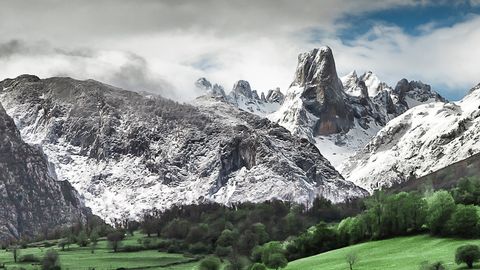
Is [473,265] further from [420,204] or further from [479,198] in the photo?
[479,198]

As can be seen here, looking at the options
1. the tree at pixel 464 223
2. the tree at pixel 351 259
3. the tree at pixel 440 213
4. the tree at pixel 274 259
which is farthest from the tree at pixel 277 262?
the tree at pixel 464 223

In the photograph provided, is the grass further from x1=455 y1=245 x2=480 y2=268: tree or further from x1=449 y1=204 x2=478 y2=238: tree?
x1=449 y1=204 x2=478 y2=238: tree

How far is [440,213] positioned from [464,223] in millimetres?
8678

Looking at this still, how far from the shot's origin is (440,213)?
447 feet

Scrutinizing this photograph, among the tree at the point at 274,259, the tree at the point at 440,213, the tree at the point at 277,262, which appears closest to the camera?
the tree at the point at 440,213

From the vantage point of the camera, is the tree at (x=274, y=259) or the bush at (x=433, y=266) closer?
the bush at (x=433, y=266)

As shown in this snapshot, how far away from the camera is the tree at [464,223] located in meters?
127

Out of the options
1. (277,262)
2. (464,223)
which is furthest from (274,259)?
(464,223)

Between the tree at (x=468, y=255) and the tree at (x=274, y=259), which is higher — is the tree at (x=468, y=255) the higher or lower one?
the lower one

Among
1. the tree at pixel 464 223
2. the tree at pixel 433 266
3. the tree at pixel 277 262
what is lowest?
the tree at pixel 433 266

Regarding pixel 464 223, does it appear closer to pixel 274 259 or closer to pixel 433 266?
pixel 433 266

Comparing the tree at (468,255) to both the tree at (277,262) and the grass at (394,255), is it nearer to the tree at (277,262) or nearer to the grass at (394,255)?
the grass at (394,255)

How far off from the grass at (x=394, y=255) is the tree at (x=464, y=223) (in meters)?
1.93

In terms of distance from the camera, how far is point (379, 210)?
152875 mm
